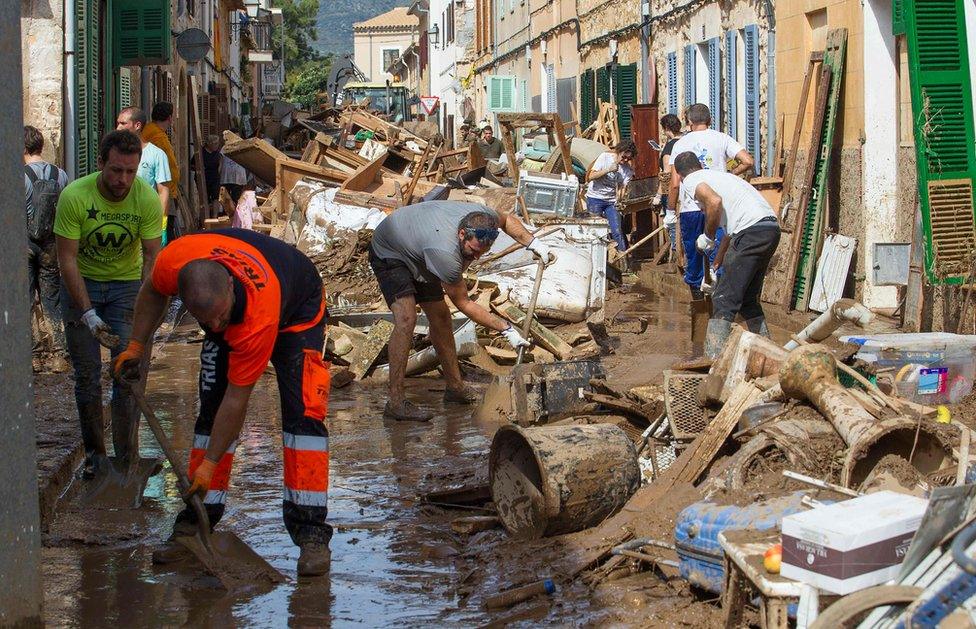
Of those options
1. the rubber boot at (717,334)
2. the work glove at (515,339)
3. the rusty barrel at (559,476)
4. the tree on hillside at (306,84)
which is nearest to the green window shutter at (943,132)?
the rubber boot at (717,334)

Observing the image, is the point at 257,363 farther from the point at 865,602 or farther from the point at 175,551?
the point at 865,602

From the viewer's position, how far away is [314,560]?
495cm

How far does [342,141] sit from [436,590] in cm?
2033

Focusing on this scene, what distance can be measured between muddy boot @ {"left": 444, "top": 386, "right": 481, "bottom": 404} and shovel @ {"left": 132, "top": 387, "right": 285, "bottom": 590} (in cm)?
359

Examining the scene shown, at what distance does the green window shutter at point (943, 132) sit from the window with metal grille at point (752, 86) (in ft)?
15.6

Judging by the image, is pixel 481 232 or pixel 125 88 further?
pixel 125 88

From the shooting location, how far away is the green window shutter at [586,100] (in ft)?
77.3

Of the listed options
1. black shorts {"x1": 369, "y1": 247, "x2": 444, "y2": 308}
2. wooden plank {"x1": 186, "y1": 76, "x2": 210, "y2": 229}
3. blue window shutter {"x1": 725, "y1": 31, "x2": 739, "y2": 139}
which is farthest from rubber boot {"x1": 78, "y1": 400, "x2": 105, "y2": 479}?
wooden plank {"x1": 186, "y1": 76, "x2": 210, "y2": 229}

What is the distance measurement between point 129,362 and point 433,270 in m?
2.85

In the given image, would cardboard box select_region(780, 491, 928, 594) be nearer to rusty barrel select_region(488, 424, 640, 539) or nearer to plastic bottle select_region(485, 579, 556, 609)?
plastic bottle select_region(485, 579, 556, 609)

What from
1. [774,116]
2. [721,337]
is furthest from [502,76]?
[721,337]

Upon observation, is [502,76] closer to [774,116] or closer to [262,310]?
[774,116]

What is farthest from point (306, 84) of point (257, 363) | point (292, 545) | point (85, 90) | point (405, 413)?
point (257, 363)

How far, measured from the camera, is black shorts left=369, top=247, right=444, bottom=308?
8211 mm
